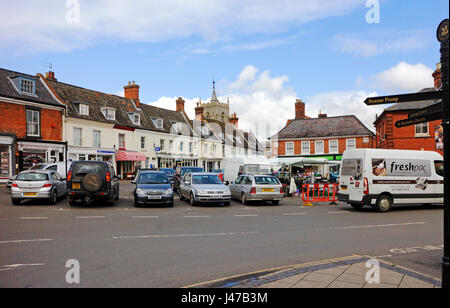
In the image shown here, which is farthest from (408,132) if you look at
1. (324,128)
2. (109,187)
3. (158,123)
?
(158,123)

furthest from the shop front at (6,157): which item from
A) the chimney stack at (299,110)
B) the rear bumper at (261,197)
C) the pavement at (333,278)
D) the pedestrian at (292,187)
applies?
the chimney stack at (299,110)

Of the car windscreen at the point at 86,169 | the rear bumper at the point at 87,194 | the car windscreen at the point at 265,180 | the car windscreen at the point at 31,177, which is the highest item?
the car windscreen at the point at 86,169

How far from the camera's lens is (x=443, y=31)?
174 inches

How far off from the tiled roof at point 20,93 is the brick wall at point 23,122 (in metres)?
0.70

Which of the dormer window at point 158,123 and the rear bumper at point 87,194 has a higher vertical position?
the dormer window at point 158,123

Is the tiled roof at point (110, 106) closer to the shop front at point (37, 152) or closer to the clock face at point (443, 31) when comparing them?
the shop front at point (37, 152)

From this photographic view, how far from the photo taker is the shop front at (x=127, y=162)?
39156 mm

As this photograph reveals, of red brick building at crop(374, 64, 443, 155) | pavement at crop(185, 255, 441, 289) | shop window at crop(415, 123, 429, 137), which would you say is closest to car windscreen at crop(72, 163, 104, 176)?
pavement at crop(185, 255, 441, 289)

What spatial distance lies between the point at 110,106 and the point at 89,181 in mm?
26928

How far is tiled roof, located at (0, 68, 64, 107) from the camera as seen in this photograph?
2861 centimetres
